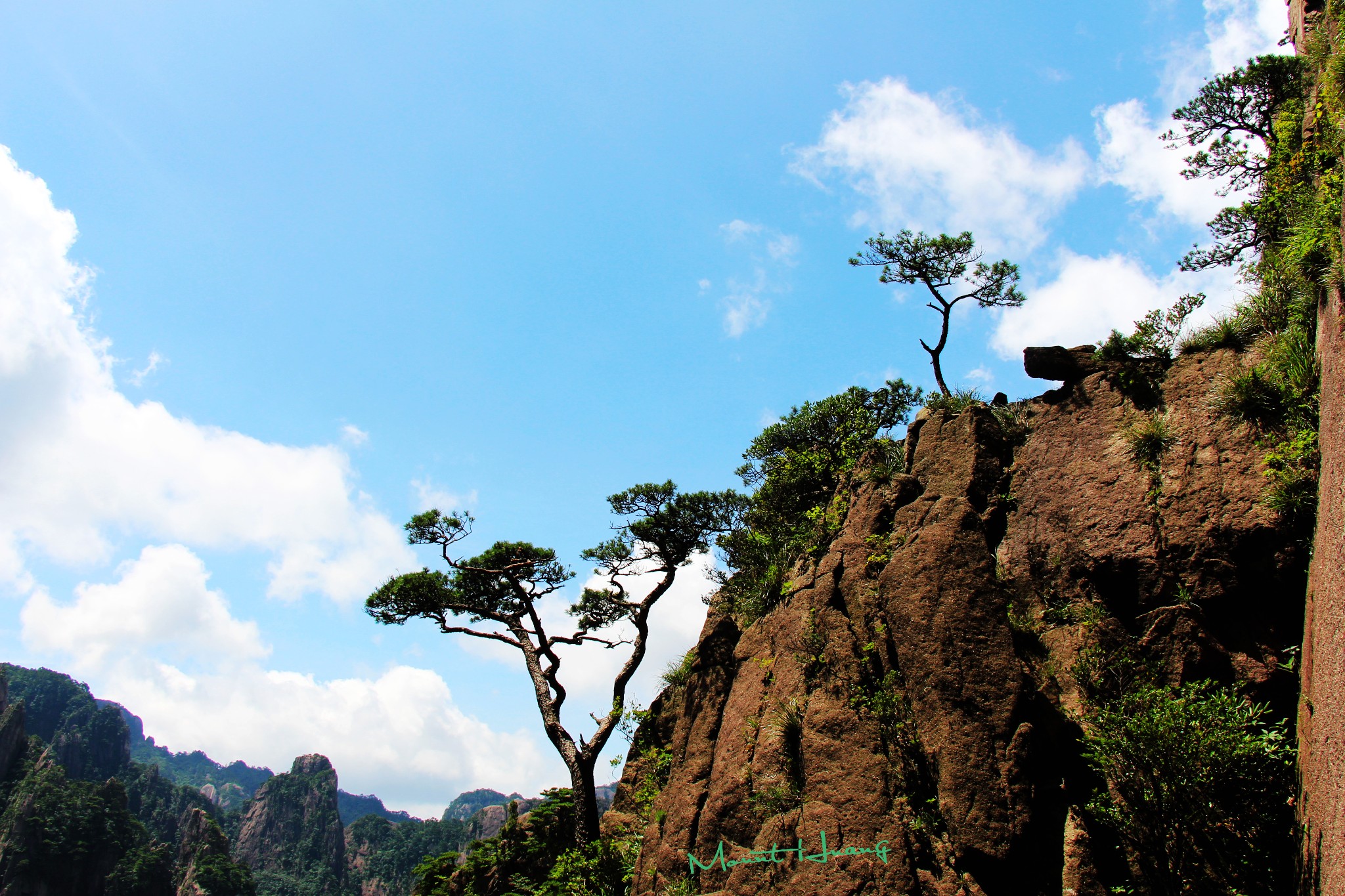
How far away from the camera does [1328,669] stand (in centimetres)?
662

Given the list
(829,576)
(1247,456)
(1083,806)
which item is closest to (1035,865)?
(1083,806)

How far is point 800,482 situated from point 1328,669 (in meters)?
12.0

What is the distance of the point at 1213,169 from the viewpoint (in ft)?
65.0

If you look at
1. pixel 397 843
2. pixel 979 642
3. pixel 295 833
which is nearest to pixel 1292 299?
pixel 979 642

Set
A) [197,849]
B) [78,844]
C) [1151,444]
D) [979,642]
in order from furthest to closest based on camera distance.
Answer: [197,849] < [78,844] < [1151,444] < [979,642]

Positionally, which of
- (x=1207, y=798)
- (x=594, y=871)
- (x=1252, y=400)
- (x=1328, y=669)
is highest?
(x=1252, y=400)

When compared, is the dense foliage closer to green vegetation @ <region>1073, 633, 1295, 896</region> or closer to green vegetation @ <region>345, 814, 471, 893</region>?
green vegetation @ <region>1073, 633, 1295, 896</region>

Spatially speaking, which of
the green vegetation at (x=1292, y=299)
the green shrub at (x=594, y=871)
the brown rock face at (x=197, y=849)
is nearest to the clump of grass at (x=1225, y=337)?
the green vegetation at (x=1292, y=299)

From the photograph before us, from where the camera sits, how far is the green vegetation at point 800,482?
567 inches

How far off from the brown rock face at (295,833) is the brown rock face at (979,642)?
6627 inches

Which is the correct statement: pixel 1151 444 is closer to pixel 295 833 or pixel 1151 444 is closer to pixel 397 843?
pixel 295 833

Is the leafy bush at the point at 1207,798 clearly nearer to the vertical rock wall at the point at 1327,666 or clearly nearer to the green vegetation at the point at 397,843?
the vertical rock wall at the point at 1327,666

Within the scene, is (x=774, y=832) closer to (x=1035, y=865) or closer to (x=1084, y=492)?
(x=1035, y=865)

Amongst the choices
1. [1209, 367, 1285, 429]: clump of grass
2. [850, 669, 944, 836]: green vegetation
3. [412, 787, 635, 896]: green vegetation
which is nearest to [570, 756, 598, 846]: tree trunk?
[412, 787, 635, 896]: green vegetation
